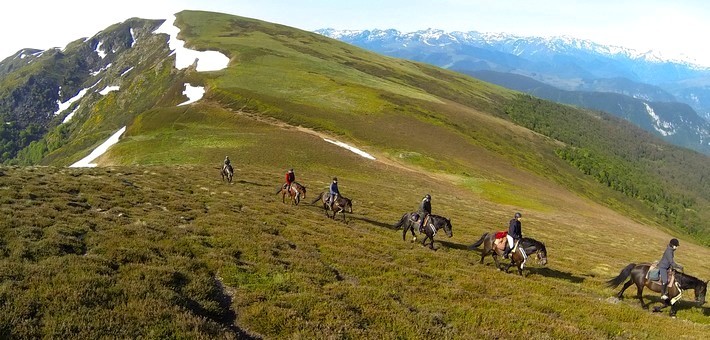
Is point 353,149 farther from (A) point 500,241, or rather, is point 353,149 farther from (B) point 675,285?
(B) point 675,285

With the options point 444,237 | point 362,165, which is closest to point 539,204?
point 362,165

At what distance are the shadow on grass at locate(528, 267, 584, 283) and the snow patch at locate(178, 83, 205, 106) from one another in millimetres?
90705

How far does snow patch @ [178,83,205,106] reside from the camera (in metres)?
99.5

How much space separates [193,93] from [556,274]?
329 feet

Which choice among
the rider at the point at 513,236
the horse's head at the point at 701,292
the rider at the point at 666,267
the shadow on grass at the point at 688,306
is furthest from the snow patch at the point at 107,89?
the horse's head at the point at 701,292

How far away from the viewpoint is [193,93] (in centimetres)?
10462

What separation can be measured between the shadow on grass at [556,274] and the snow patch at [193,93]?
90.7 meters

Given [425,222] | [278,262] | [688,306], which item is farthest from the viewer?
[425,222]

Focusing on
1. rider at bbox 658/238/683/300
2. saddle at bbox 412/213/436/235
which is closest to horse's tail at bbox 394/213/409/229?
saddle at bbox 412/213/436/235

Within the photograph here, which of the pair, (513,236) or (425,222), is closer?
(513,236)

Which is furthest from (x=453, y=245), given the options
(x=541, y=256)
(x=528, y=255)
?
(x=541, y=256)

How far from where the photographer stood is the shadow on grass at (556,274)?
2303 centimetres

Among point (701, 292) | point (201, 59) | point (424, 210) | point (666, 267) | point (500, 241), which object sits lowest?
point (701, 292)

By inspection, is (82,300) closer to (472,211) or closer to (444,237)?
(444,237)
